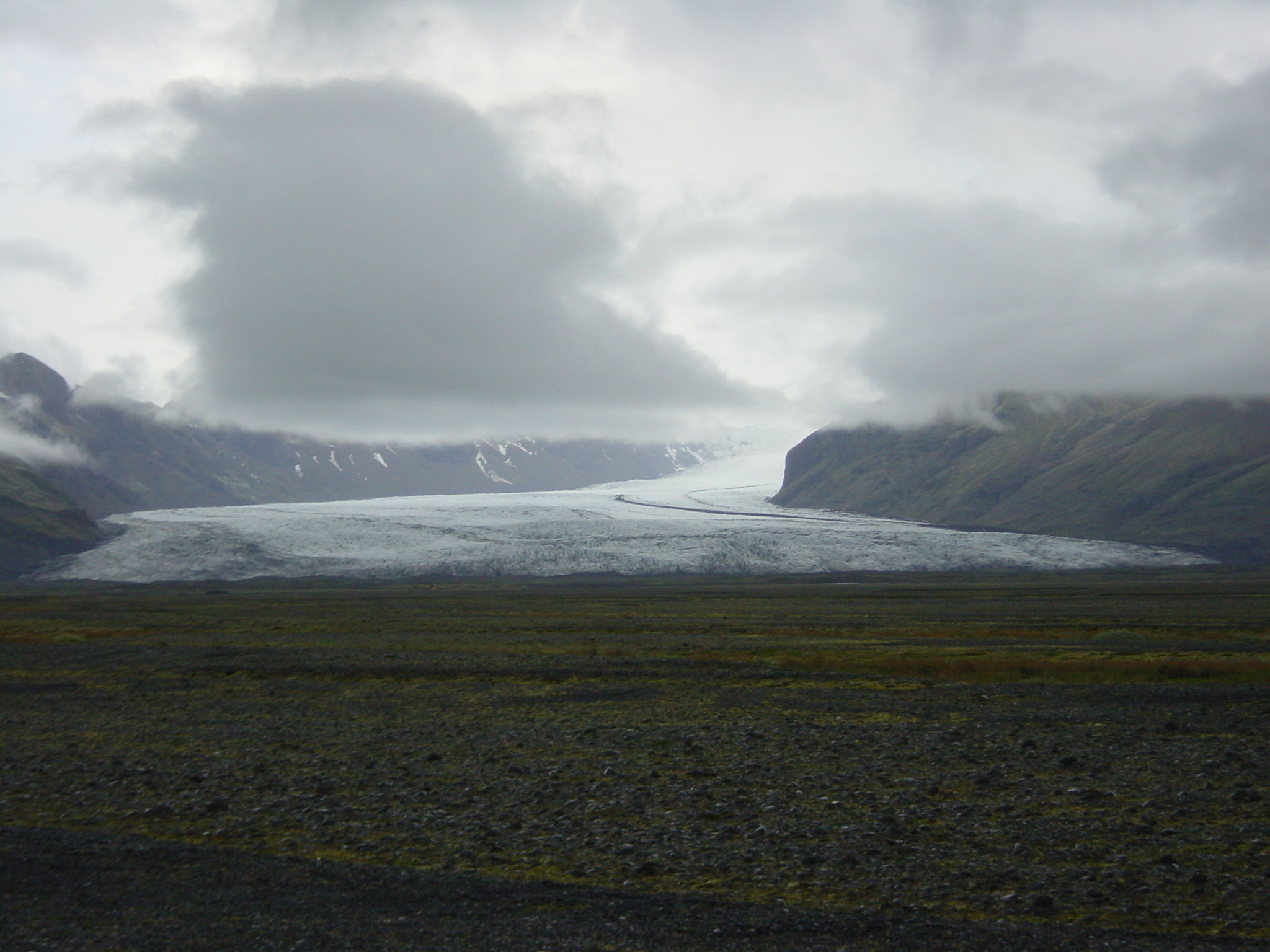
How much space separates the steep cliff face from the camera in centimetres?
13550

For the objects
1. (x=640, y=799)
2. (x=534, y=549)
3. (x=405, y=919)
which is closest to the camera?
(x=405, y=919)

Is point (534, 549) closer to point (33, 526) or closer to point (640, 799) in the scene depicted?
point (33, 526)

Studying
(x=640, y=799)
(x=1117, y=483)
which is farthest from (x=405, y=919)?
(x=1117, y=483)

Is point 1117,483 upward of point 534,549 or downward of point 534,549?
upward

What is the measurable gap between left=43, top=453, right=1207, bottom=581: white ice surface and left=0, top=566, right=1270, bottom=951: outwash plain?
54.1 metres

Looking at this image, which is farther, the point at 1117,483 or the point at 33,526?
the point at 1117,483

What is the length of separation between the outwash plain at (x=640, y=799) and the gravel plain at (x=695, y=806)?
0.06m

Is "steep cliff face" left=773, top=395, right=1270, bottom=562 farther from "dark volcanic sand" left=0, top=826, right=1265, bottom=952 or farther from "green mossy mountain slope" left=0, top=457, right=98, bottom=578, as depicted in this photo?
"dark volcanic sand" left=0, top=826, right=1265, bottom=952

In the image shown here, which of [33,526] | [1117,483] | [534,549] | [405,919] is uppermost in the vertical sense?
[1117,483]

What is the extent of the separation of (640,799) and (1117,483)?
166251 millimetres

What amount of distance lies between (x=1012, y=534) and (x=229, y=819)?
99.3 m

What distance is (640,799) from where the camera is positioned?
12.8 metres

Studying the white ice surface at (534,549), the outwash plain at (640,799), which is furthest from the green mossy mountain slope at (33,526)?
the outwash plain at (640,799)

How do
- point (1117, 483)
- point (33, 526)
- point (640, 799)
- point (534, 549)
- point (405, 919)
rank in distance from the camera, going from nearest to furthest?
point (405, 919) < point (640, 799) < point (534, 549) < point (33, 526) < point (1117, 483)
